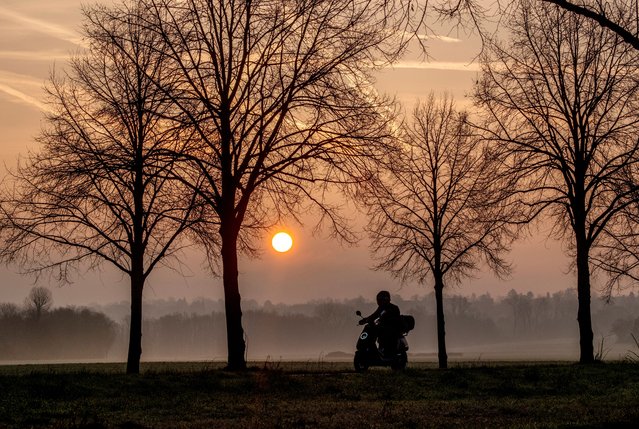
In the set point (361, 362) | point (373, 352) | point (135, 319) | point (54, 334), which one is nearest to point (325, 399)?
point (361, 362)

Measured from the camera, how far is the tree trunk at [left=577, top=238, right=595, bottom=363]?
26.6 meters

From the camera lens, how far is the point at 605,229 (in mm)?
28781

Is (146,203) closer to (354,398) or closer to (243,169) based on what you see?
(243,169)

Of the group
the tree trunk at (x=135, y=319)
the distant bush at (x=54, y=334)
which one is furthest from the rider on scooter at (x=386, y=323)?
the distant bush at (x=54, y=334)

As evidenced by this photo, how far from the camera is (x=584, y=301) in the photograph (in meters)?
26.7

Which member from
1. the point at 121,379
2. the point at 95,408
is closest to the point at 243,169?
the point at 121,379

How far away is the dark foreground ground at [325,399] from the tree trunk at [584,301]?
7.20m

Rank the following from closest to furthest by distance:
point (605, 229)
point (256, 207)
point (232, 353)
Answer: point (232, 353) < point (256, 207) < point (605, 229)

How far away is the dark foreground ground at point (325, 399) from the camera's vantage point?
38.5ft

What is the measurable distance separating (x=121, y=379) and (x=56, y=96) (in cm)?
1359

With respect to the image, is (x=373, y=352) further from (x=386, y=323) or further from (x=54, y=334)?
(x=54, y=334)

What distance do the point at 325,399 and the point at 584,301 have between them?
14623 millimetres

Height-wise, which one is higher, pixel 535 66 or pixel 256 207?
pixel 535 66

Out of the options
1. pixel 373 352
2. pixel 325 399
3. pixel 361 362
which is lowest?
pixel 325 399
